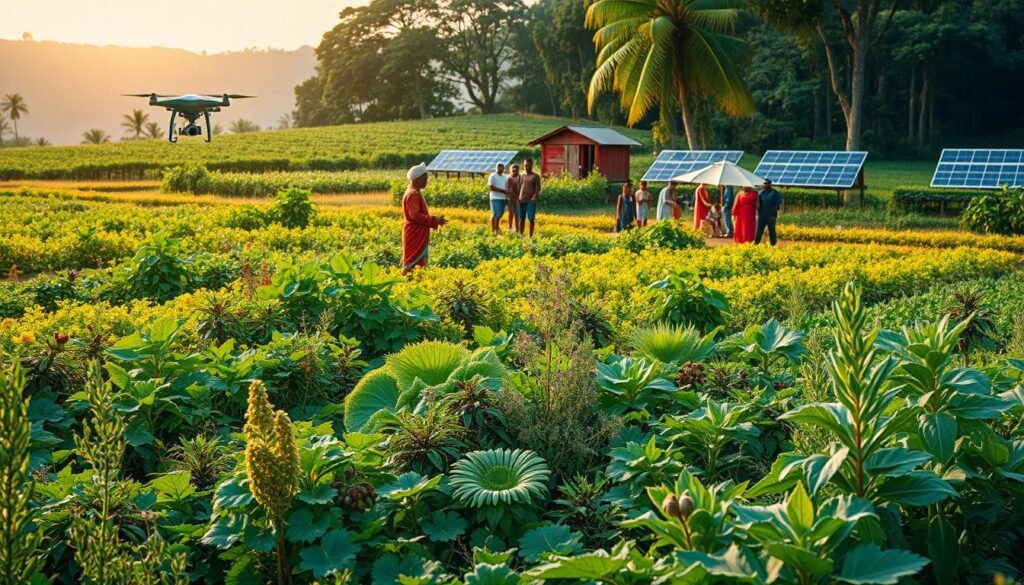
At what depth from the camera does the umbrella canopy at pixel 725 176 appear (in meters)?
18.8

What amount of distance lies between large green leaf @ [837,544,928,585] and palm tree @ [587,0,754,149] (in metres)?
24.4

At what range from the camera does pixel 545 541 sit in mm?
3354

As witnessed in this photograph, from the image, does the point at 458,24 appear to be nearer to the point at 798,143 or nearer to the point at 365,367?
the point at 798,143

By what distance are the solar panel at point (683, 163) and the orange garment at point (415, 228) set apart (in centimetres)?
1558

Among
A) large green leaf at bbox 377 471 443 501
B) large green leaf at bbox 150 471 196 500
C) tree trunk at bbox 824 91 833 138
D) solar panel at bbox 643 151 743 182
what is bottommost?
large green leaf at bbox 150 471 196 500

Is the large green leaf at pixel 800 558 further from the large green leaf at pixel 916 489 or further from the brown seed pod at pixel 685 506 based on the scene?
the large green leaf at pixel 916 489

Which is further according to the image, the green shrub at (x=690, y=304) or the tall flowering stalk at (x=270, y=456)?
the green shrub at (x=690, y=304)

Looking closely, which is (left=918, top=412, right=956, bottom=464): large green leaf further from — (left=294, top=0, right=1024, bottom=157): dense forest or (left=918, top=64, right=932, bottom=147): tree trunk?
(left=918, top=64, right=932, bottom=147): tree trunk

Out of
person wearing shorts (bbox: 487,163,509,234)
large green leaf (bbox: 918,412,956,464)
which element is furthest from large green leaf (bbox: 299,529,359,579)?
person wearing shorts (bbox: 487,163,509,234)

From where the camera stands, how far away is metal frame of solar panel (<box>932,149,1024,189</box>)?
20.9m

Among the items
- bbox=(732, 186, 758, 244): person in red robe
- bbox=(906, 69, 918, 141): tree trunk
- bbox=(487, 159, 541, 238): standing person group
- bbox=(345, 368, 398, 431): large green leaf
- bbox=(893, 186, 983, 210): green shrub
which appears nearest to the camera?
bbox=(345, 368, 398, 431): large green leaf

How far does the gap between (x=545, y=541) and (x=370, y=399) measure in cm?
163

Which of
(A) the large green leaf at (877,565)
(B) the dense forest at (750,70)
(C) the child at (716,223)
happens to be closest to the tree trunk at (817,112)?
(B) the dense forest at (750,70)

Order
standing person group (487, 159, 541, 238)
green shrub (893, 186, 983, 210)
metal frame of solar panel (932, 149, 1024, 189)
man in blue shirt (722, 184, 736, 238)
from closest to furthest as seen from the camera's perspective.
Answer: standing person group (487, 159, 541, 238), man in blue shirt (722, 184, 736, 238), metal frame of solar panel (932, 149, 1024, 189), green shrub (893, 186, 983, 210)
